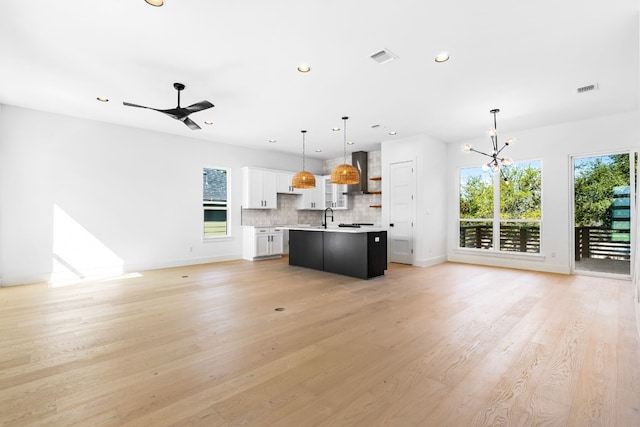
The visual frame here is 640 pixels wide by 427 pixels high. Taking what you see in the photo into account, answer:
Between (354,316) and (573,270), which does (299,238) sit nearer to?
(354,316)

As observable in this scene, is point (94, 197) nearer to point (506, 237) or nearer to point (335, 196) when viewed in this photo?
point (335, 196)

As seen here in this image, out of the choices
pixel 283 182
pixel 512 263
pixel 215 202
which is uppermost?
pixel 283 182

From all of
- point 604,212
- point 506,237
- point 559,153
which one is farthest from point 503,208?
point 604,212

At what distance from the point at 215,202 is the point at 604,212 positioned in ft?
26.9

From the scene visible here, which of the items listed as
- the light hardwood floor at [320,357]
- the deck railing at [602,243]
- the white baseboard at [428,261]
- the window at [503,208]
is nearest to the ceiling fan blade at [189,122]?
the light hardwood floor at [320,357]

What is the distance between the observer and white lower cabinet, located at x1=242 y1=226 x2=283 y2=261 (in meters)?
7.73

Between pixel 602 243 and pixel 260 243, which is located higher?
pixel 602 243

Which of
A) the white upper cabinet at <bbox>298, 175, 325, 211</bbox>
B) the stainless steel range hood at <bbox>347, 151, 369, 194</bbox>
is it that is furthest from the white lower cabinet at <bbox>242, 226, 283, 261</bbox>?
the stainless steel range hood at <bbox>347, 151, 369, 194</bbox>

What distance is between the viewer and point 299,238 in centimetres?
677

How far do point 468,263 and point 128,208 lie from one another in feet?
25.0

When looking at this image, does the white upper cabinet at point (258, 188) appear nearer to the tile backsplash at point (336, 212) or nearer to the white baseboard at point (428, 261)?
the tile backsplash at point (336, 212)

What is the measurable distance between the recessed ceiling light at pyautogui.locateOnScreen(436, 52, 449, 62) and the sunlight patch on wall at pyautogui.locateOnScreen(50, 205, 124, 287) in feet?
21.5

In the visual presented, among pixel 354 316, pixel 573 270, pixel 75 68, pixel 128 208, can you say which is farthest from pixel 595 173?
pixel 128 208

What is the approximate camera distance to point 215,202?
25.2 ft
